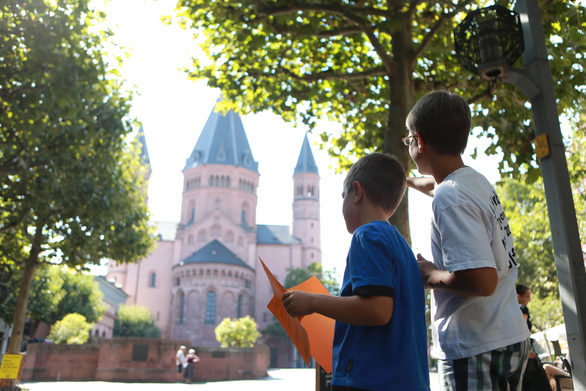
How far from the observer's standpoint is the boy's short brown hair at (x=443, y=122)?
228 cm

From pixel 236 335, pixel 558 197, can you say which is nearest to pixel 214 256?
pixel 236 335

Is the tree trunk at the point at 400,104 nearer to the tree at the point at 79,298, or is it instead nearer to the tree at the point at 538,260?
the tree at the point at 538,260

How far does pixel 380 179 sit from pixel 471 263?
20.6 inches

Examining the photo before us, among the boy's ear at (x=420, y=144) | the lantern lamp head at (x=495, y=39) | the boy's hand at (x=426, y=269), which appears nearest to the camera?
the boy's hand at (x=426, y=269)

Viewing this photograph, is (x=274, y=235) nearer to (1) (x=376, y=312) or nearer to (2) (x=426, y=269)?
(2) (x=426, y=269)

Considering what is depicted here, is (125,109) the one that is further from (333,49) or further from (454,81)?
(454,81)

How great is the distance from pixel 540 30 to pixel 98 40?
12702 mm

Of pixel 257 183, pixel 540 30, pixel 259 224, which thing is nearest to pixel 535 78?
pixel 540 30

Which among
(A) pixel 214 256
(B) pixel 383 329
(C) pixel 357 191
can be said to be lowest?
(B) pixel 383 329

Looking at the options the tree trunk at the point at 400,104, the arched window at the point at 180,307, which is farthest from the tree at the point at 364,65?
the arched window at the point at 180,307

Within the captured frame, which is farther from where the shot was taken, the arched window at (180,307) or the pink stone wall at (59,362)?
the arched window at (180,307)

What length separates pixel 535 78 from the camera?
3.79 metres

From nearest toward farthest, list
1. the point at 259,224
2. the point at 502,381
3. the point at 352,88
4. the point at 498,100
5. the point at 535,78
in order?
the point at 502,381
the point at 535,78
the point at 498,100
the point at 352,88
the point at 259,224

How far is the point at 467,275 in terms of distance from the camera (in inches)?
78.9
